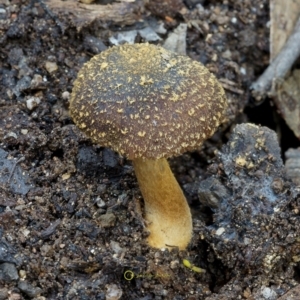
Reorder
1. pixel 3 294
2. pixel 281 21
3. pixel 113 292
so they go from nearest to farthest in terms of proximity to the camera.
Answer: pixel 3 294
pixel 113 292
pixel 281 21

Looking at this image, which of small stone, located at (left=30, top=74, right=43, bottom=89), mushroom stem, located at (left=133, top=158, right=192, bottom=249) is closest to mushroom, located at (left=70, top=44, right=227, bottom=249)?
mushroom stem, located at (left=133, top=158, right=192, bottom=249)

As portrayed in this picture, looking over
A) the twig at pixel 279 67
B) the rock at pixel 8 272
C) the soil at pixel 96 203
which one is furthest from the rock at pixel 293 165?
the rock at pixel 8 272

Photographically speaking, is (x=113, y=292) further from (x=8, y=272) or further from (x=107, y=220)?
(x=8, y=272)

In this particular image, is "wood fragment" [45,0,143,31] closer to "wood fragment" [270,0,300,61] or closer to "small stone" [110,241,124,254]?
"wood fragment" [270,0,300,61]

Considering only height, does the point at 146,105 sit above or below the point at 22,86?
above

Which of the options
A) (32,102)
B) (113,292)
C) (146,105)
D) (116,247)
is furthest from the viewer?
(32,102)

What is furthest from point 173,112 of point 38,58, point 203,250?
point 38,58

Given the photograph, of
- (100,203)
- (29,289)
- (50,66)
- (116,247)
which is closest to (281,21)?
(50,66)
